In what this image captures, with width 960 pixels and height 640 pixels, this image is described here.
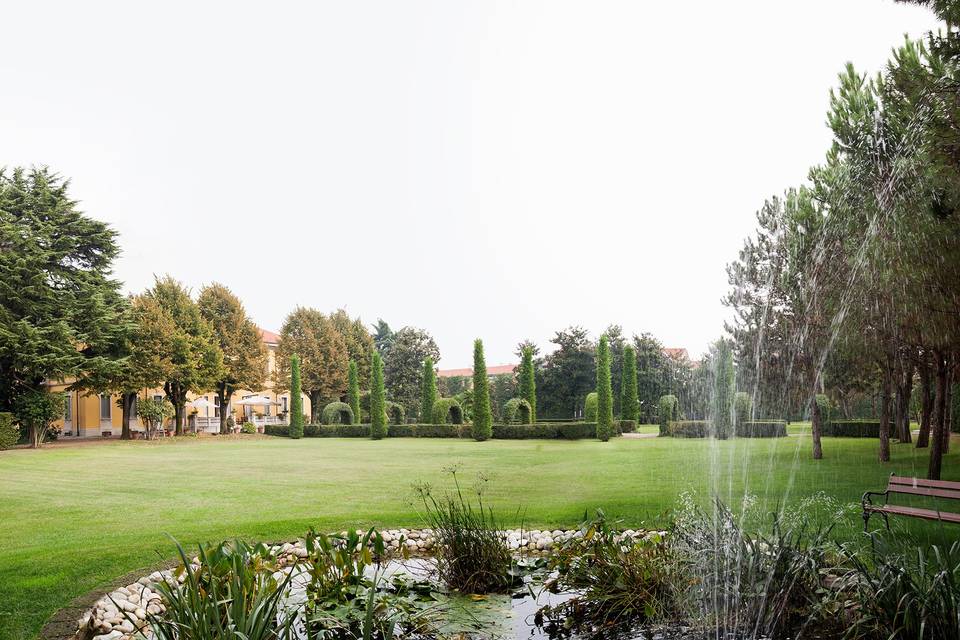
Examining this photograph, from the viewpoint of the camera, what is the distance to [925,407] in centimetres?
1288

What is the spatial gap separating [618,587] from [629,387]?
22450 mm

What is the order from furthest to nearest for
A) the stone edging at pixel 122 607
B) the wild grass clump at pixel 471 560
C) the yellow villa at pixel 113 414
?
the yellow villa at pixel 113 414, the wild grass clump at pixel 471 560, the stone edging at pixel 122 607

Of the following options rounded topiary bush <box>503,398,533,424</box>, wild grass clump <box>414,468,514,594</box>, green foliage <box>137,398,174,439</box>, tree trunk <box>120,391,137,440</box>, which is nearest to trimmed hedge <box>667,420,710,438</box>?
rounded topiary bush <box>503,398,533,424</box>

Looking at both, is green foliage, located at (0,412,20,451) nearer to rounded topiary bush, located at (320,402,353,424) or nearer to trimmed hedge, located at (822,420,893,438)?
rounded topiary bush, located at (320,402,353,424)

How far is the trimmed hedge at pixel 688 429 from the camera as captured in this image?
21141 millimetres

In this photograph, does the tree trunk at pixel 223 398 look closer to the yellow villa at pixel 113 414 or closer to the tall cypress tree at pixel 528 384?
the yellow villa at pixel 113 414

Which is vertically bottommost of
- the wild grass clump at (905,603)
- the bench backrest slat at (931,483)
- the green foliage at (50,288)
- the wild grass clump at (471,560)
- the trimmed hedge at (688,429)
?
the trimmed hedge at (688,429)

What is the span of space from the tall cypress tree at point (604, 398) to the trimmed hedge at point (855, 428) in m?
6.75

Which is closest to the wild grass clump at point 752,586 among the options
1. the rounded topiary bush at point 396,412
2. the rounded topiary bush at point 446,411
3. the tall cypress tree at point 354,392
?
the rounded topiary bush at point 446,411

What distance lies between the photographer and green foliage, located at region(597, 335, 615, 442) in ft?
72.3

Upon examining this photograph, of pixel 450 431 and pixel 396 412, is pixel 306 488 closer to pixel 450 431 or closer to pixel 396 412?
pixel 450 431

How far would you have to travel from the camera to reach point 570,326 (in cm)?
3219

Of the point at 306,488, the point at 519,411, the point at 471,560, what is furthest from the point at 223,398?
the point at 471,560

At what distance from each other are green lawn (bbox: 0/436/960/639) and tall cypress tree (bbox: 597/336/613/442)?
1893 mm
